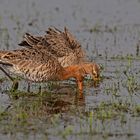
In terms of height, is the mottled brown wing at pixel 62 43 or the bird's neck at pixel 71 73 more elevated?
the mottled brown wing at pixel 62 43

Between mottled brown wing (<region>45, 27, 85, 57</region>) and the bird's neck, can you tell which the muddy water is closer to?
the bird's neck

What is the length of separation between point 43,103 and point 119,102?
47.8 inches

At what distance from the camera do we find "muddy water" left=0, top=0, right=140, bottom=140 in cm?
1027

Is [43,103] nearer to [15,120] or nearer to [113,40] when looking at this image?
[15,120]

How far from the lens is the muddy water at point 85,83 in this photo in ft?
33.7

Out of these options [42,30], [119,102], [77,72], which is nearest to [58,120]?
[119,102]

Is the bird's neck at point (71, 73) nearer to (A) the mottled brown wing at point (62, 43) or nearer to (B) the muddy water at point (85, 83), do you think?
(B) the muddy water at point (85, 83)

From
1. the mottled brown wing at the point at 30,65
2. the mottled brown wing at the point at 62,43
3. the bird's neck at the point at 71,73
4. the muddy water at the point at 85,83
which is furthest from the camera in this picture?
the mottled brown wing at the point at 62,43

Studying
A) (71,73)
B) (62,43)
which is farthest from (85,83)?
(62,43)

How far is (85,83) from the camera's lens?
13609mm

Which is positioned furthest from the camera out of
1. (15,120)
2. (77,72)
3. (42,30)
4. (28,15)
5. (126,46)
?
(28,15)

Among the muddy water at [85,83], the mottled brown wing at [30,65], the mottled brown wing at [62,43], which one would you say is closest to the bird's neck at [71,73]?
the mottled brown wing at [30,65]

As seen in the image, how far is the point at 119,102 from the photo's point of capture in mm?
11734

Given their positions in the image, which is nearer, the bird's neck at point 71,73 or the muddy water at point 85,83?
the muddy water at point 85,83
